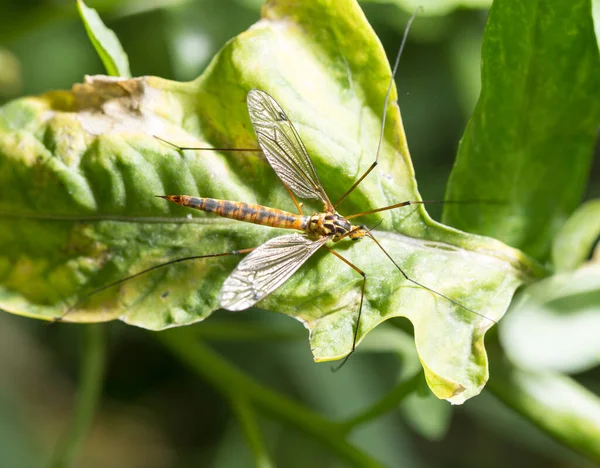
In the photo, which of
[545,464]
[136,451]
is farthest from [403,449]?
[136,451]

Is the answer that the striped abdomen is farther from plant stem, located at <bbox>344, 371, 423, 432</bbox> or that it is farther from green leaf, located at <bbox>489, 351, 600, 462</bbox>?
green leaf, located at <bbox>489, 351, 600, 462</bbox>

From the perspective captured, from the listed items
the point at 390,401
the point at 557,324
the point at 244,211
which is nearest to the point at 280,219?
the point at 244,211

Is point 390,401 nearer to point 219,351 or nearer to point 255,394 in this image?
point 255,394

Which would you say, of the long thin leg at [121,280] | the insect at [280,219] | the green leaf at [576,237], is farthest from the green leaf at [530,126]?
the long thin leg at [121,280]

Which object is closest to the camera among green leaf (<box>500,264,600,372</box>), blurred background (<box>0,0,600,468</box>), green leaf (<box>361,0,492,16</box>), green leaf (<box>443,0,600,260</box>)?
green leaf (<box>443,0,600,260</box>)

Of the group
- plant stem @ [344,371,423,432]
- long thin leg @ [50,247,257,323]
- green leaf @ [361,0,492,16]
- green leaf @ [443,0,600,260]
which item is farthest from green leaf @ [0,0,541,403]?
green leaf @ [361,0,492,16]
